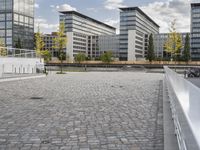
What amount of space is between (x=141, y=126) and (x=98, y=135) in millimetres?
1468

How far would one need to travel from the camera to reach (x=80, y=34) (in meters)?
161

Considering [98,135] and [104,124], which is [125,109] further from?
[98,135]

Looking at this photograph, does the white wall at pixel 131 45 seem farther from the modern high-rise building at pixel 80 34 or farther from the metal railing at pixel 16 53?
the metal railing at pixel 16 53

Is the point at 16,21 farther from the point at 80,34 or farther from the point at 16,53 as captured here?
the point at 80,34

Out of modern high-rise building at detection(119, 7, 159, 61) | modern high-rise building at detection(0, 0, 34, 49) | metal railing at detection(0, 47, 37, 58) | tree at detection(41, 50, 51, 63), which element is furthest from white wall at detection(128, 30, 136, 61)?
metal railing at detection(0, 47, 37, 58)

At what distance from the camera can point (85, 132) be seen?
24.0 ft

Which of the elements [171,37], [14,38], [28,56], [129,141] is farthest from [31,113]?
[14,38]

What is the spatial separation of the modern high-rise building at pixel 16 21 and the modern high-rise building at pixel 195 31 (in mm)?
73714

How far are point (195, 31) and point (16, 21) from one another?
81.7m

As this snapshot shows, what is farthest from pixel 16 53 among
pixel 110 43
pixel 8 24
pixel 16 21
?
pixel 110 43

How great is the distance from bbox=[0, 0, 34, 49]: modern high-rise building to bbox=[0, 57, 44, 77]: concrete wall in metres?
55.7

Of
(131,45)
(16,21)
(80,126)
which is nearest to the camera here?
(80,126)

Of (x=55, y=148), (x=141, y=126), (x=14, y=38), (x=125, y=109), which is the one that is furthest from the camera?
(x=14, y=38)

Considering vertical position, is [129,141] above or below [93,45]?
below
